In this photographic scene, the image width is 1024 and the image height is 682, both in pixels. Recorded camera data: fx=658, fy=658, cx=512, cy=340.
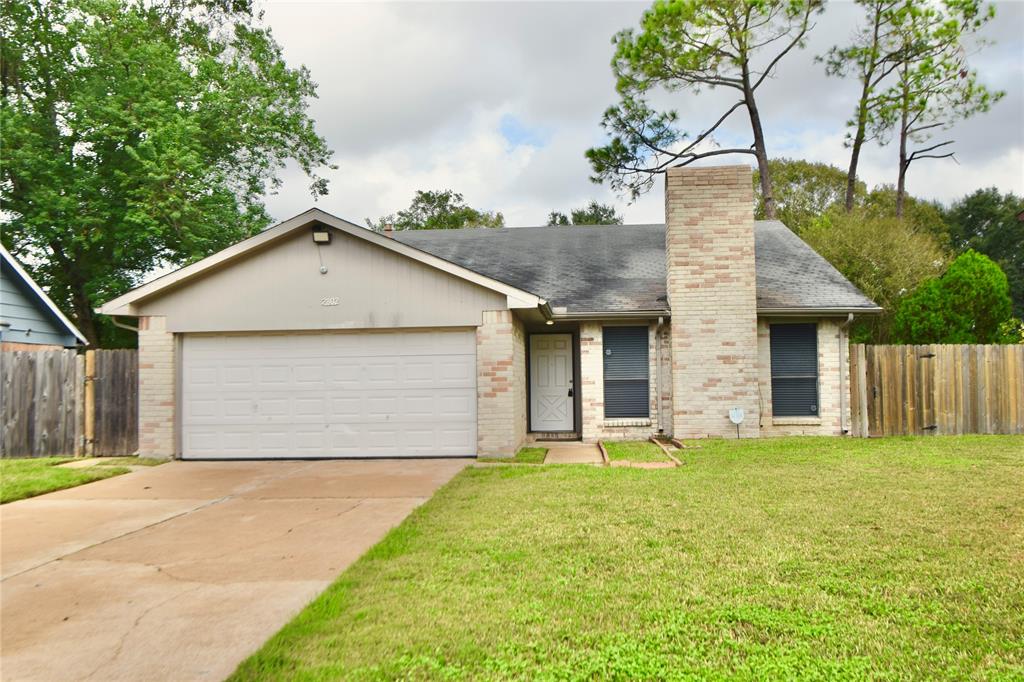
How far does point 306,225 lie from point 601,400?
20.8 ft

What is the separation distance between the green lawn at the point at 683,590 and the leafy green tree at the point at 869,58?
21.2 metres

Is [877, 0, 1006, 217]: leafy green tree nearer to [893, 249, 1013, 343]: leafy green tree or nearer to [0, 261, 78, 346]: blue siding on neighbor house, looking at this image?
[893, 249, 1013, 343]: leafy green tree

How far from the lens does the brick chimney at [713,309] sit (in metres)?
12.3

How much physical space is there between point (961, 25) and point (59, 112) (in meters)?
29.3

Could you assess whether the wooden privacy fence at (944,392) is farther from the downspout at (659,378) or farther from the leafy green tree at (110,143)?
the leafy green tree at (110,143)

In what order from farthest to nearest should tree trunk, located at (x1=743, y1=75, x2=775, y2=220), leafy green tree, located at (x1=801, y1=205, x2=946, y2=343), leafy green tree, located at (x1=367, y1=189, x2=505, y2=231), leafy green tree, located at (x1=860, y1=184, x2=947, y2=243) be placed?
1. leafy green tree, located at (x1=367, y1=189, x2=505, y2=231)
2. leafy green tree, located at (x1=860, y1=184, x2=947, y2=243)
3. tree trunk, located at (x1=743, y1=75, x2=775, y2=220)
4. leafy green tree, located at (x1=801, y1=205, x2=946, y2=343)

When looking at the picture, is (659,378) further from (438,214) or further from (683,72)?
(438,214)

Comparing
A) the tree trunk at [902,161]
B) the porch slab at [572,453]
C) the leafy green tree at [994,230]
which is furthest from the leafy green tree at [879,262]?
the leafy green tree at [994,230]

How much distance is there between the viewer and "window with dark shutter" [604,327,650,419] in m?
12.9

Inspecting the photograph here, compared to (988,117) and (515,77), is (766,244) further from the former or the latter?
(988,117)

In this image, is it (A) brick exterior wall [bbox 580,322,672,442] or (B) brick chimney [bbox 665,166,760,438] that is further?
(A) brick exterior wall [bbox 580,322,672,442]

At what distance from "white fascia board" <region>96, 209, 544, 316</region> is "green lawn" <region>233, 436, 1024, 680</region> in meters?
4.01

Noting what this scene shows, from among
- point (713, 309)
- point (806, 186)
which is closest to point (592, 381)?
point (713, 309)

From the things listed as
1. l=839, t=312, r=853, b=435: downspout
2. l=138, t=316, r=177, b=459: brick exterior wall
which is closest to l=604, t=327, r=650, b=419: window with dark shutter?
l=839, t=312, r=853, b=435: downspout
